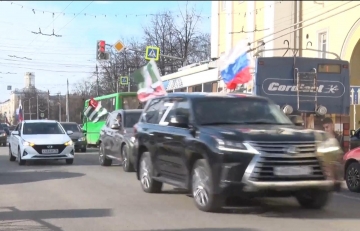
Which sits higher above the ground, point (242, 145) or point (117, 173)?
point (242, 145)

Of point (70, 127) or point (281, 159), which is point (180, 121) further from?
point (70, 127)

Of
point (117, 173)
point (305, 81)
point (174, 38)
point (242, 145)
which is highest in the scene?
point (174, 38)

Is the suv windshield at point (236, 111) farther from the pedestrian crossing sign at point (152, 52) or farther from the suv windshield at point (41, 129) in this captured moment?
the pedestrian crossing sign at point (152, 52)

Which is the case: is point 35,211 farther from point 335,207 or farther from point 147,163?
point 335,207

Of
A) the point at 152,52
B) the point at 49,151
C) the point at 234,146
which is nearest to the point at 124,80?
the point at 152,52

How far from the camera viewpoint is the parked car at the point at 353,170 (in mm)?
12680

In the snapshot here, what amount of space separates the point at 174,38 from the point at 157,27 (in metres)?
2.46

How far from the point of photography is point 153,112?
1185 centimetres

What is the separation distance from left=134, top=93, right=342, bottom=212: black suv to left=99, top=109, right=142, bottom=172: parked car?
Result: 5724 millimetres

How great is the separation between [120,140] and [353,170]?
6.96 metres

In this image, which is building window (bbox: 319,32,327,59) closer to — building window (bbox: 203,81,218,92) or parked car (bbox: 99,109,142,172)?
building window (bbox: 203,81,218,92)

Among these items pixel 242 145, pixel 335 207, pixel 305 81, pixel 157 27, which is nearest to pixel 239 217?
pixel 242 145

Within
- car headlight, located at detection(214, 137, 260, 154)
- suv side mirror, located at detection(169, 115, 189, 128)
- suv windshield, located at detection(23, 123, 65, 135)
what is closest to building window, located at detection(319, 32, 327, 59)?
suv side mirror, located at detection(169, 115, 189, 128)

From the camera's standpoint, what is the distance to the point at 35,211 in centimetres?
981
